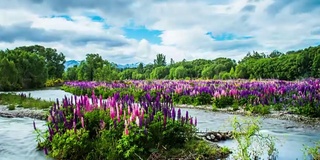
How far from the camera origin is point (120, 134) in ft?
22.5

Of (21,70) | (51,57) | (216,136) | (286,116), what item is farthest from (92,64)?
(216,136)

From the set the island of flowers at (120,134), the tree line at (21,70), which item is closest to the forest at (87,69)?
the tree line at (21,70)

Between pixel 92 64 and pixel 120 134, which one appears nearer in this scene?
pixel 120 134

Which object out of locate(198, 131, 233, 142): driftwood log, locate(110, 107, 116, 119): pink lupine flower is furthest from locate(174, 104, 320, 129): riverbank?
locate(110, 107, 116, 119): pink lupine flower

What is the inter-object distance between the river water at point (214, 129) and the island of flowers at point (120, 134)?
962mm

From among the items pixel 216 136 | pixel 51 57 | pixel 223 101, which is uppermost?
pixel 51 57

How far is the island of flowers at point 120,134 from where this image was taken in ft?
21.6

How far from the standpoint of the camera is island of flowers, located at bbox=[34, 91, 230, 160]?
660cm

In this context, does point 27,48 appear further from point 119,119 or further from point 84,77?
point 119,119

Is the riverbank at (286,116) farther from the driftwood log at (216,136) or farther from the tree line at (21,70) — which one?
the tree line at (21,70)

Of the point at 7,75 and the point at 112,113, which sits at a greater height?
the point at 7,75

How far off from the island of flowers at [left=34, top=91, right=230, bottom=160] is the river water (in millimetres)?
962

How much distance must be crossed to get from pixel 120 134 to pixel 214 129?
472 centimetres

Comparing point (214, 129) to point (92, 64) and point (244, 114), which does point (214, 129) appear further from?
point (92, 64)
